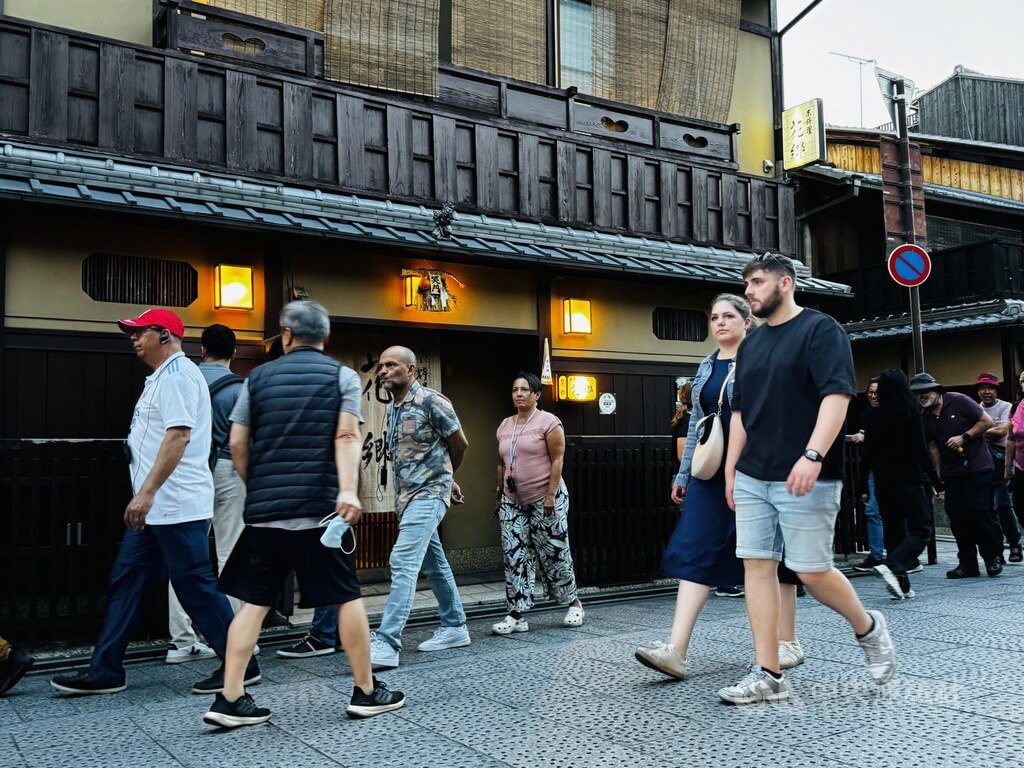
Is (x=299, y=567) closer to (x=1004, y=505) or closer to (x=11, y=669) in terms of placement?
(x=11, y=669)

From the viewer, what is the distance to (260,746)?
3.99 meters

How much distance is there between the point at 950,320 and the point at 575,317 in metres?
9.56

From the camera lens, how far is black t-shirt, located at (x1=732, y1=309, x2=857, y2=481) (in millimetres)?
4250

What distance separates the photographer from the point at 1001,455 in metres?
11.4

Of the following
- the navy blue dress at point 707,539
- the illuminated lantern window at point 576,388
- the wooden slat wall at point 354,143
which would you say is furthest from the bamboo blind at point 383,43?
the navy blue dress at point 707,539

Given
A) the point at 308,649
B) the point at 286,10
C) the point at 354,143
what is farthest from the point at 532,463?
the point at 286,10

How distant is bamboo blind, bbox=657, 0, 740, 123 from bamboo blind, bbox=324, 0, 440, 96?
3653 millimetres

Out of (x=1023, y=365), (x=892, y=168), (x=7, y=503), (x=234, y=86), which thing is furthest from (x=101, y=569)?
(x=1023, y=365)

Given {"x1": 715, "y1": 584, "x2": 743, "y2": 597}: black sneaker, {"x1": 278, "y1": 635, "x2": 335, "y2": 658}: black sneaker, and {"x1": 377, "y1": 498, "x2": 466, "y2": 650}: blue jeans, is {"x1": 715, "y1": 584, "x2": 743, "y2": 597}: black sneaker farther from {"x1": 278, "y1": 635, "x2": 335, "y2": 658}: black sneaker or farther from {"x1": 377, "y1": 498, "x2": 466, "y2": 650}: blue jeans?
{"x1": 278, "y1": 635, "x2": 335, "y2": 658}: black sneaker

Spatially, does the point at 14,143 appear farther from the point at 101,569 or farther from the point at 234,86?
the point at 101,569

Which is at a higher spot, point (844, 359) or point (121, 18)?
point (121, 18)

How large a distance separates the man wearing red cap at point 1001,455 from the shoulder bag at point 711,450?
22.7 feet

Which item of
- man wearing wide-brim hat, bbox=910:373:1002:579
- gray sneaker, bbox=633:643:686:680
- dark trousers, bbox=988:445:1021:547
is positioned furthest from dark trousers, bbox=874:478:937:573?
gray sneaker, bbox=633:643:686:680

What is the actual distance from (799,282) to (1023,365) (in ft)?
23.1
